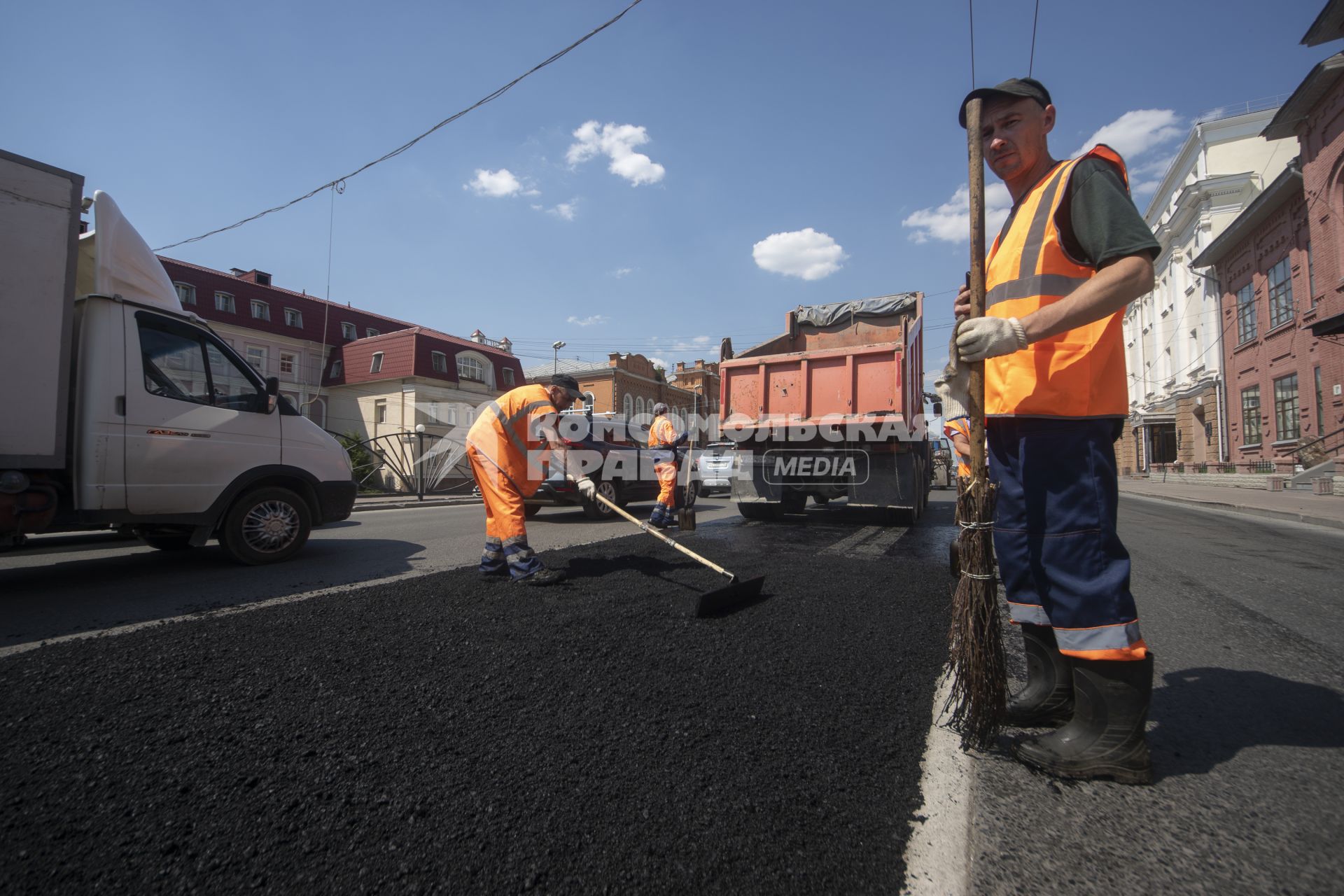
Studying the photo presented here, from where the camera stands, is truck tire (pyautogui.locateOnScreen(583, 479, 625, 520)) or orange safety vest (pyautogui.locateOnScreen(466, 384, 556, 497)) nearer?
orange safety vest (pyautogui.locateOnScreen(466, 384, 556, 497))

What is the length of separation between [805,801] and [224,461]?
511 cm

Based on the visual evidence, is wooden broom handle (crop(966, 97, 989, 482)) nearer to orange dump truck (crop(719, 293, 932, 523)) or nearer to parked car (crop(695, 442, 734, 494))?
orange dump truck (crop(719, 293, 932, 523))

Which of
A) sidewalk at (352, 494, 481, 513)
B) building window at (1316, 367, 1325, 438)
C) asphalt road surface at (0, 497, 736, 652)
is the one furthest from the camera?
building window at (1316, 367, 1325, 438)

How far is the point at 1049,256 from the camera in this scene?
1.90m

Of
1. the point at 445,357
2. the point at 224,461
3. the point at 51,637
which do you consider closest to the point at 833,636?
the point at 51,637

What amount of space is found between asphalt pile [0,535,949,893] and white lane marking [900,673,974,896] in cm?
4

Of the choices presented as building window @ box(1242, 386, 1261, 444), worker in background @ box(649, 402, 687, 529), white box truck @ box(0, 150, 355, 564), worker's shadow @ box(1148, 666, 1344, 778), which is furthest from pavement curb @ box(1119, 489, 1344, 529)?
white box truck @ box(0, 150, 355, 564)

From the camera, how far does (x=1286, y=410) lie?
70.4ft

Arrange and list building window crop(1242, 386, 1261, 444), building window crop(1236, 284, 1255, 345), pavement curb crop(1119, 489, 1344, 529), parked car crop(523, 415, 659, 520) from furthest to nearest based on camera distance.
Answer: building window crop(1236, 284, 1255, 345), building window crop(1242, 386, 1261, 444), pavement curb crop(1119, 489, 1344, 529), parked car crop(523, 415, 659, 520)

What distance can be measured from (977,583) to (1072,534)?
12.7 inches

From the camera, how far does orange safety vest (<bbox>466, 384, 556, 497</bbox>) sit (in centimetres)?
448

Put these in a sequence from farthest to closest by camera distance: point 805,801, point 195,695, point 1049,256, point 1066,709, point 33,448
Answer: point 33,448 → point 195,695 → point 1066,709 → point 1049,256 → point 805,801

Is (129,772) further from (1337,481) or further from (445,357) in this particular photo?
(445,357)

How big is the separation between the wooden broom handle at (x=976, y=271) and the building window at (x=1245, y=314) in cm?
3117
